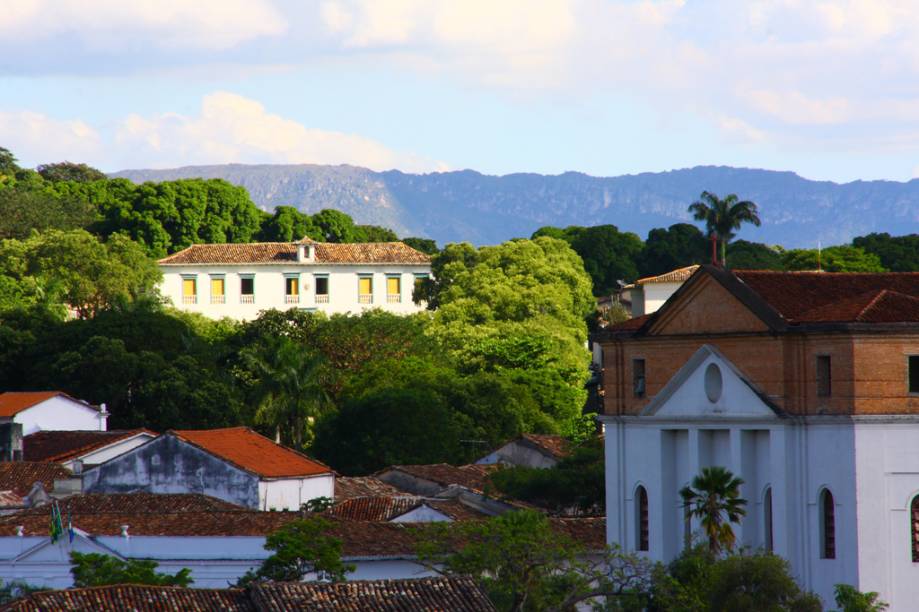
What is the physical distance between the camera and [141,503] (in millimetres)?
61062

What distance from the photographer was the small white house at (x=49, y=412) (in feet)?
259

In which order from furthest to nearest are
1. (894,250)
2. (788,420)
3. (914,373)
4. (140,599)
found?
(894,250)
(788,420)
(914,373)
(140,599)

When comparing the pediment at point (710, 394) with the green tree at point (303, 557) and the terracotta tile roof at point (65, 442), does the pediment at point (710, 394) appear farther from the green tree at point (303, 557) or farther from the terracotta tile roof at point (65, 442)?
the terracotta tile roof at point (65, 442)

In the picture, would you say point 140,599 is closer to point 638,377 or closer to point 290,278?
point 638,377

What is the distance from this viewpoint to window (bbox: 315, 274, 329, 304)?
11719cm

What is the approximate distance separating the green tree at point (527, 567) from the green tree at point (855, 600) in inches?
158

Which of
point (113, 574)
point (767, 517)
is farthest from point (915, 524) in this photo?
point (113, 574)

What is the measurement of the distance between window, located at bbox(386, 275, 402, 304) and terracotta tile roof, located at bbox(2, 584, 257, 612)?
82.2m

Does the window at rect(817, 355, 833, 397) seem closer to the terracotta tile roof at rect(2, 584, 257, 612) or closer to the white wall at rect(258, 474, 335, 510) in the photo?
the terracotta tile roof at rect(2, 584, 257, 612)

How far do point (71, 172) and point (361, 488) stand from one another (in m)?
91.0

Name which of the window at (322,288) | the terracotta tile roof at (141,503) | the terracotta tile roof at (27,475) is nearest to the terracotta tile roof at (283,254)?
the window at (322,288)

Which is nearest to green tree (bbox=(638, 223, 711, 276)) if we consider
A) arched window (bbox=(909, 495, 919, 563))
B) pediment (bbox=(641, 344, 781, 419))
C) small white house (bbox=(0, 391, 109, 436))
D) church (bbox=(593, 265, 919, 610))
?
small white house (bbox=(0, 391, 109, 436))

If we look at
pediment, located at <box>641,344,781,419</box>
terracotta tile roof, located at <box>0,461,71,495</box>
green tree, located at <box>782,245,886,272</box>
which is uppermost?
green tree, located at <box>782,245,886,272</box>

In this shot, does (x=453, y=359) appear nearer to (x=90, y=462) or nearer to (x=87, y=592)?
(x=90, y=462)
